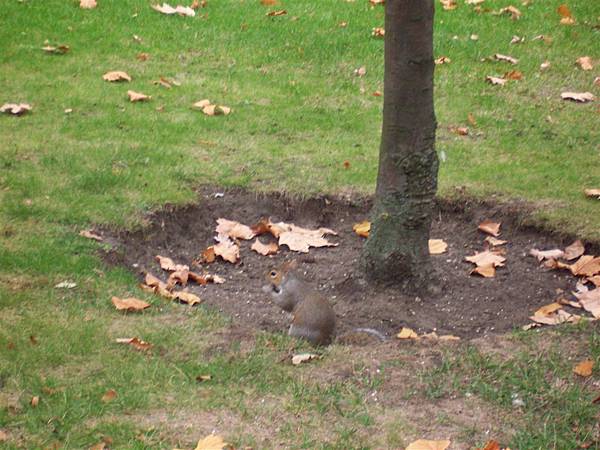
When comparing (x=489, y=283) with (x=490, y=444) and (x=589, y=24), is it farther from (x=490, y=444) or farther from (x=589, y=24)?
(x=589, y=24)

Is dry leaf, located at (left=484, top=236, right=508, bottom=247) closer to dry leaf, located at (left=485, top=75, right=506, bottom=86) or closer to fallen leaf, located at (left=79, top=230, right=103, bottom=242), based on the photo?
fallen leaf, located at (left=79, top=230, right=103, bottom=242)

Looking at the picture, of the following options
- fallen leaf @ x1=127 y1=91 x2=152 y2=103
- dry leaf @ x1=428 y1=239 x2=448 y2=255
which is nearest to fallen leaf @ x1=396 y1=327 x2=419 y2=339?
dry leaf @ x1=428 y1=239 x2=448 y2=255

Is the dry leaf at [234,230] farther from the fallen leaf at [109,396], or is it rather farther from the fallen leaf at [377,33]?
the fallen leaf at [377,33]

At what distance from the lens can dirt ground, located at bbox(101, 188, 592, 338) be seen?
5.64 metres

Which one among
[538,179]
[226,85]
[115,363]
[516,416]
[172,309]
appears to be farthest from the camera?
[226,85]

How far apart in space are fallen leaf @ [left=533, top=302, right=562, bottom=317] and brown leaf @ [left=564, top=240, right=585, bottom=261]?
592 mm

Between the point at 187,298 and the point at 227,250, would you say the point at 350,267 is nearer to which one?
the point at 227,250

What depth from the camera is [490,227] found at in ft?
21.8

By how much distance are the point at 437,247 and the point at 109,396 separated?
2.74m

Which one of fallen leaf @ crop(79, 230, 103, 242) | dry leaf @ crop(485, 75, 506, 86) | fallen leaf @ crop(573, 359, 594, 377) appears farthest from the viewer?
dry leaf @ crop(485, 75, 506, 86)

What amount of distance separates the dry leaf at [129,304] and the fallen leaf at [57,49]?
4782mm

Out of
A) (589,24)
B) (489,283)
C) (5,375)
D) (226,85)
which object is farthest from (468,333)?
(589,24)

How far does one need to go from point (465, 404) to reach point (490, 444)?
0.44m

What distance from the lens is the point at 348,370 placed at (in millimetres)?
4691
